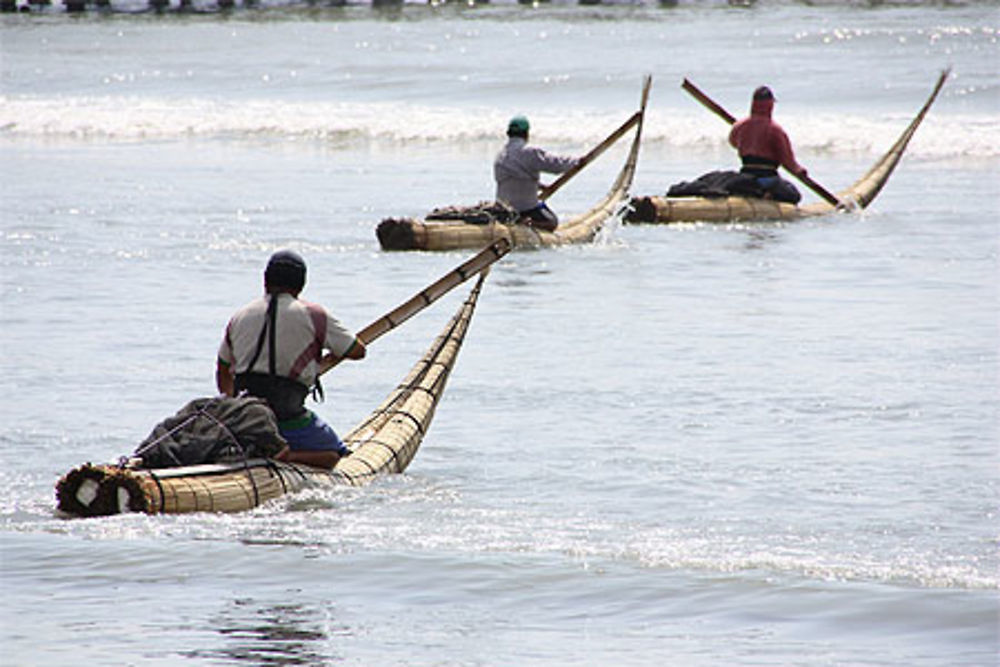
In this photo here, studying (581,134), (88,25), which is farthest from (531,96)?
(88,25)

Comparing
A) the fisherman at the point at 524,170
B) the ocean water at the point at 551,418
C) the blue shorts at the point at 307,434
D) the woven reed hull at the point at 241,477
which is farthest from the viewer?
the fisherman at the point at 524,170

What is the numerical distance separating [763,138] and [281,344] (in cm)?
1165

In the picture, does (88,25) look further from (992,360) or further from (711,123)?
(992,360)

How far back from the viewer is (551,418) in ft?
35.7

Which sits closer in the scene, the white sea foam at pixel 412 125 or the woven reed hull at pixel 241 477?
the woven reed hull at pixel 241 477

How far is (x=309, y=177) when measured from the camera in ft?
84.8

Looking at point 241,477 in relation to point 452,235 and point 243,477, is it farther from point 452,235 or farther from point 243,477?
point 452,235

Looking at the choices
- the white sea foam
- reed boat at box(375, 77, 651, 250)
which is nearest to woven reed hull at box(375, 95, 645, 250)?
reed boat at box(375, 77, 651, 250)

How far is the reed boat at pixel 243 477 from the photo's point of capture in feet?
25.2

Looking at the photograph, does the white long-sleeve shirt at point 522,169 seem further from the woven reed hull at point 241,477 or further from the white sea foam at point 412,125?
the white sea foam at point 412,125

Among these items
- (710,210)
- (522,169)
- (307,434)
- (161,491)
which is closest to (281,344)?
(307,434)

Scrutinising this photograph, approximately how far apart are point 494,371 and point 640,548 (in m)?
4.50

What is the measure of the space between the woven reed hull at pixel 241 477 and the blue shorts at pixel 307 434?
0.32ft

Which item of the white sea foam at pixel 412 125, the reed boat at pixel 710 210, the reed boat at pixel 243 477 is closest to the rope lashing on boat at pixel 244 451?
the reed boat at pixel 243 477
